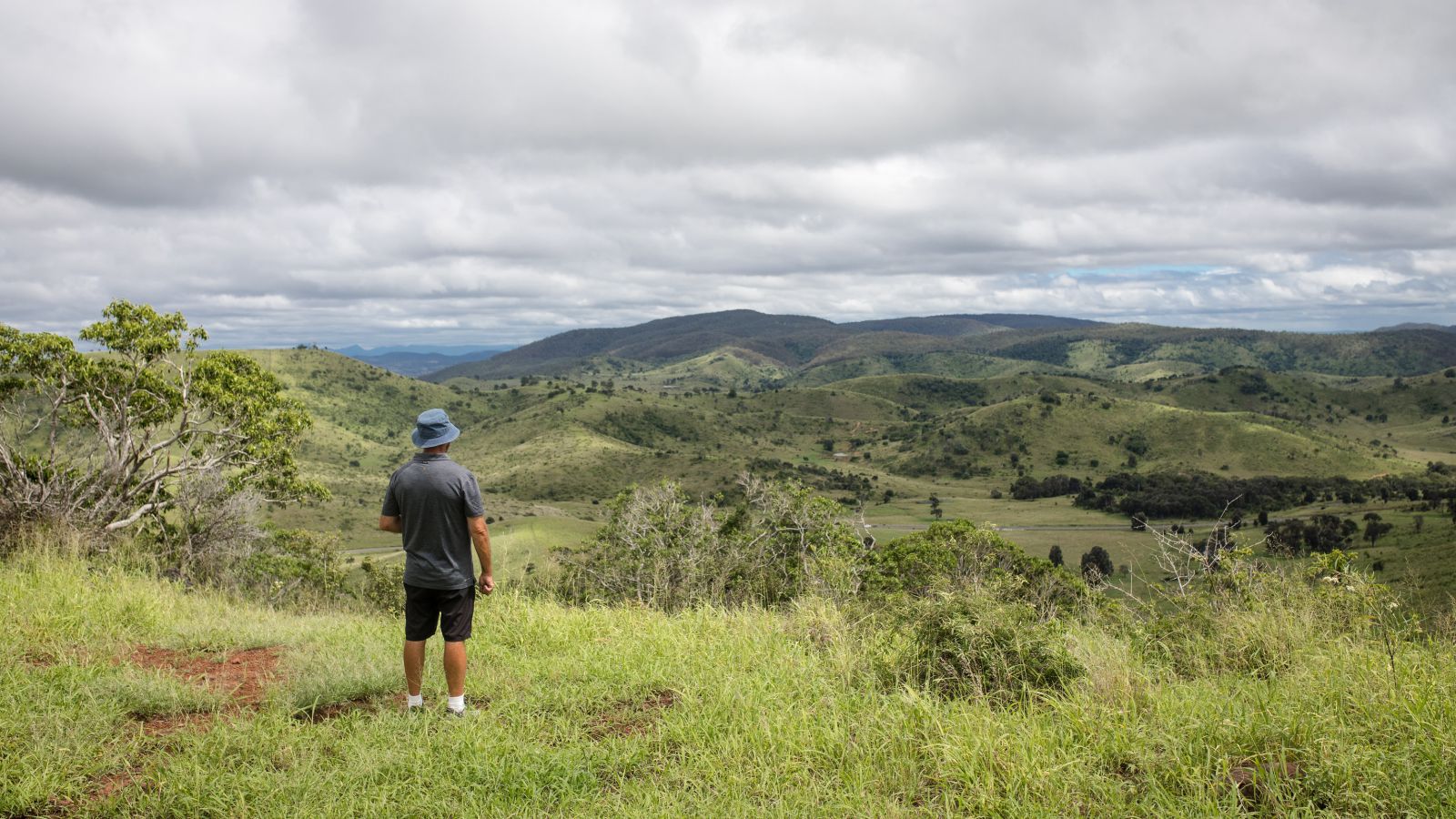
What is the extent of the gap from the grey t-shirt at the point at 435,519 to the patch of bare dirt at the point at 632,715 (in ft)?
4.52

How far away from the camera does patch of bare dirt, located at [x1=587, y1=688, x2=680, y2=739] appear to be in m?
5.04

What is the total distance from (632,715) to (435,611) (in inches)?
63.9

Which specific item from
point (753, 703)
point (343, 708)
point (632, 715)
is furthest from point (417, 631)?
point (753, 703)

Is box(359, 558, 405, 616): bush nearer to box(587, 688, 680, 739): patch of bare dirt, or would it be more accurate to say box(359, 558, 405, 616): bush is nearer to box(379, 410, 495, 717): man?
box(379, 410, 495, 717): man

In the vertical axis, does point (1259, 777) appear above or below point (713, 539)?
above

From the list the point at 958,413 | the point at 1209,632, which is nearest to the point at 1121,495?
the point at 958,413

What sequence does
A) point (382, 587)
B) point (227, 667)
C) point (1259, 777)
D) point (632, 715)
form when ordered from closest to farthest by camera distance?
point (1259, 777) → point (632, 715) → point (227, 667) → point (382, 587)

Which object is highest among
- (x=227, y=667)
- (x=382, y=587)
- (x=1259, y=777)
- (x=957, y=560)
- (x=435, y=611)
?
(x=435, y=611)

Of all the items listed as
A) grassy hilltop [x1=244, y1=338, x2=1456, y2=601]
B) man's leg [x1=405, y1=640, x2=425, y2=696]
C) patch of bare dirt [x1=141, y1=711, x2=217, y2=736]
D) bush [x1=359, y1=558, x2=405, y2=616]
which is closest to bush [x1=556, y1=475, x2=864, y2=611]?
bush [x1=359, y1=558, x2=405, y2=616]

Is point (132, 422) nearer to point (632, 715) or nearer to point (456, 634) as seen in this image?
point (456, 634)

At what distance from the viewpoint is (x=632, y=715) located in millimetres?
5238

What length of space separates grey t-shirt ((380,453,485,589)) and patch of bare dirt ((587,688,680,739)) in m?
1.38

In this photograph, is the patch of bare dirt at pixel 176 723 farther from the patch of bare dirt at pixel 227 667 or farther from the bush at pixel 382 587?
the bush at pixel 382 587

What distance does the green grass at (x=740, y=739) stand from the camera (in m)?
3.81
